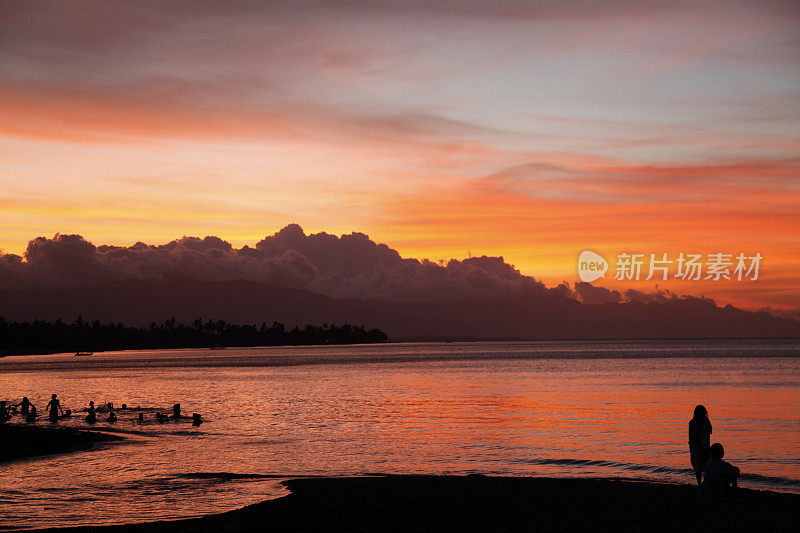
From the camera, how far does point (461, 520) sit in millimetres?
22141

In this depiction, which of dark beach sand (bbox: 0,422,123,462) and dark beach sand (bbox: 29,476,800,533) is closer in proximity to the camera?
dark beach sand (bbox: 29,476,800,533)

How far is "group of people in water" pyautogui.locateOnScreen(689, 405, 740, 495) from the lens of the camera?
23.6m

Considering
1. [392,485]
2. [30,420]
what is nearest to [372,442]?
[392,485]

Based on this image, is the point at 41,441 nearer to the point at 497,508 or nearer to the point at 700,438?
the point at 497,508

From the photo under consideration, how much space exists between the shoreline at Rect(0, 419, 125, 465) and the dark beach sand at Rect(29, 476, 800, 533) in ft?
61.9

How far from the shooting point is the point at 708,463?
2370 cm

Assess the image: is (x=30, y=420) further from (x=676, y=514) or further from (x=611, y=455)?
(x=676, y=514)

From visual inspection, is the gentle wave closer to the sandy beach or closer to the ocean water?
the ocean water

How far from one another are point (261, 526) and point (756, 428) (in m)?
42.1

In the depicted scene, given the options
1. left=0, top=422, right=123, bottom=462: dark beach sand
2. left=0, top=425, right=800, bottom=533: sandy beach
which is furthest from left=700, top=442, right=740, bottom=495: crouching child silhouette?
Result: left=0, top=422, right=123, bottom=462: dark beach sand

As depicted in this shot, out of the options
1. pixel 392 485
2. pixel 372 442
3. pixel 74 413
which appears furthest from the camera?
pixel 74 413

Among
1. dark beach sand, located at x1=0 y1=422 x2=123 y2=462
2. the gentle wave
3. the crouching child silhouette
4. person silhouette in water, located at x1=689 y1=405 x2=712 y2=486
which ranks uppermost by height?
person silhouette in water, located at x1=689 y1=405 x2=712 y2=486

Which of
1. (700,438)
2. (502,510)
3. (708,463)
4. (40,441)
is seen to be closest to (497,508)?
(502,510)

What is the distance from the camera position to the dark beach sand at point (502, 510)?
69.3 ft
